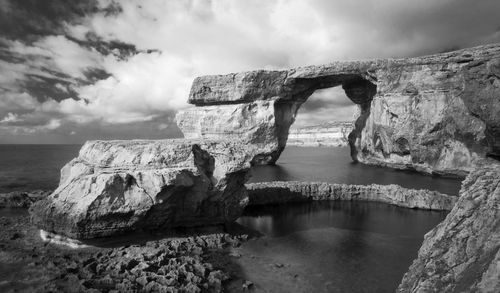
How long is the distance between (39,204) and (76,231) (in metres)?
4.42

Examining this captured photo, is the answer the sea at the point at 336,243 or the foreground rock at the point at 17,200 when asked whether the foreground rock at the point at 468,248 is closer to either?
the sea at the point at 336,243

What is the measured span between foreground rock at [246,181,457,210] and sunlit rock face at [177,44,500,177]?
404 inches

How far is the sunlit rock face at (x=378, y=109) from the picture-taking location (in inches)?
1817

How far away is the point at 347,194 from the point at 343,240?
13.2 m

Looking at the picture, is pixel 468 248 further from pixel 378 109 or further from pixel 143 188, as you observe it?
pixel 378 109

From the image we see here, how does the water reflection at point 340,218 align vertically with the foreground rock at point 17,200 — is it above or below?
below

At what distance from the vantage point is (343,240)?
2108 cm

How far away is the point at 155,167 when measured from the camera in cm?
1800

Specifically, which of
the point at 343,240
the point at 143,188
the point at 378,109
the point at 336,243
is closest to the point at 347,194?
the point at 343,240

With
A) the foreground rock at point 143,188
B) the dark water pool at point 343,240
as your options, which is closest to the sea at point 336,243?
the dark water pool at point 343,240

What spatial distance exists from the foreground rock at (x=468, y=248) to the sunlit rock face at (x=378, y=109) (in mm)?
32158

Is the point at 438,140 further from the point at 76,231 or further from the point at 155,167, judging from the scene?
the point at 76,231

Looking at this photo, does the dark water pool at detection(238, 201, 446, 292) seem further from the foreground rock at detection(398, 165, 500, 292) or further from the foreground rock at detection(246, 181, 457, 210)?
the foreground rock at detection(398, 165, 500, 292)

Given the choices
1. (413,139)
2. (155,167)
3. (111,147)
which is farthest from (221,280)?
(413,139)
